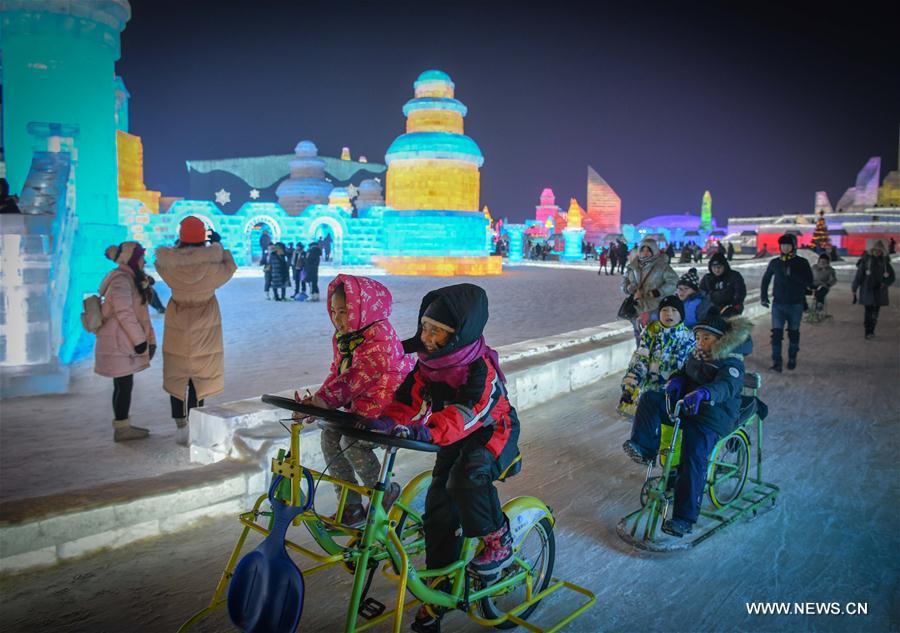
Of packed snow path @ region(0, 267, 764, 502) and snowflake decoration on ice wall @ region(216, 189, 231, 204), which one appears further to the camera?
snowflake decoration on ice wall @ region(216, 189, 231, 204)

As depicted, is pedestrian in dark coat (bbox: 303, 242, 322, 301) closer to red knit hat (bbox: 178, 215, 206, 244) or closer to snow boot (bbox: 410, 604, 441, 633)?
red knit hat (bbox: 178, 215, 206, 244)

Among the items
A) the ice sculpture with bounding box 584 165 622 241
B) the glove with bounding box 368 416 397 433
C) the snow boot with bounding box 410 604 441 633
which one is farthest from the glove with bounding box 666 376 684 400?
the ice sculpture with bounding box 584 165 622 241

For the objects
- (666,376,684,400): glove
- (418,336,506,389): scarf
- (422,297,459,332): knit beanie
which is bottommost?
(666,376,684,400): glove

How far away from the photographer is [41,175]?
334 inches

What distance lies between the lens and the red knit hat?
527cm

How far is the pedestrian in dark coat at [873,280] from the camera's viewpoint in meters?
11.3

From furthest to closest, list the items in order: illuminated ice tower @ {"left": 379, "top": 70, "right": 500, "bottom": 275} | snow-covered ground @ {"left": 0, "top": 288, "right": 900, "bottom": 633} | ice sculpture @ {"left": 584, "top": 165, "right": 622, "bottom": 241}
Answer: ice sculpture @ {"left": 584, "top": 165, "right": 622, "bottom": 241} → illuminated ice tower @ {"left": 379, "top": 70, "right": 500, "bottom": 275} → snow-covered ground @ {"left": 0, "top": 288, "right": 900, "bottom": 633}

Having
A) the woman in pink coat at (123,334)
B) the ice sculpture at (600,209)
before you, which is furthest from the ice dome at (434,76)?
the ice sculpture at (600,209)

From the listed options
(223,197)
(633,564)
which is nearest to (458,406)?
(633,564)

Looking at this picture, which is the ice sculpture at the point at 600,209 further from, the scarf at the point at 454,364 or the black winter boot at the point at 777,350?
the scarf at the point at 454,364

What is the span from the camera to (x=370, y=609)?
8.47 ft

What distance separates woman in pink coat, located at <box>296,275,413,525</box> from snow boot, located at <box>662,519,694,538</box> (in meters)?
1.65

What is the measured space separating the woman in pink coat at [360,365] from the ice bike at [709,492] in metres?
1.59

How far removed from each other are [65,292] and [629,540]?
311 inches
